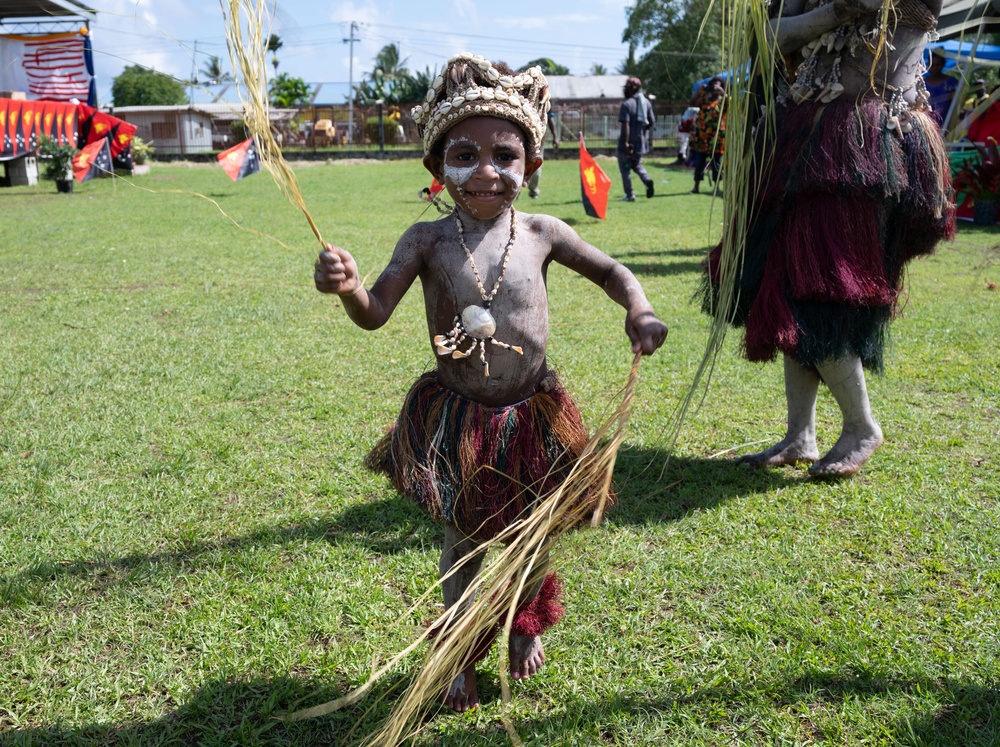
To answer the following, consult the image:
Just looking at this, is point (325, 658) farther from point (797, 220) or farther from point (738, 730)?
point (797, 220)

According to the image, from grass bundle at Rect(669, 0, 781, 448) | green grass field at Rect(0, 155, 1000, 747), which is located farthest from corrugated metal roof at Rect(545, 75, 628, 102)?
grass bundle at Rect(669, 0, 781, 448)

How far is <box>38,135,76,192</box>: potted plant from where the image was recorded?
16.6m

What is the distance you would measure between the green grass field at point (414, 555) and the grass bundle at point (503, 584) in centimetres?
14

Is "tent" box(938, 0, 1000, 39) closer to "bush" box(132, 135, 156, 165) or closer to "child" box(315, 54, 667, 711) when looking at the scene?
"child" box(315, 54, 667, 711)

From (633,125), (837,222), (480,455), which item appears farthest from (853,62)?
(633,125)

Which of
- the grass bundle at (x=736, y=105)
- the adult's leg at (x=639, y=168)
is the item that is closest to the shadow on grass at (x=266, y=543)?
the grass bundle at (x=736, y=105)

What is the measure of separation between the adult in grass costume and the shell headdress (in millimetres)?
1232

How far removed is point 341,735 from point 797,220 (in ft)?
8.21

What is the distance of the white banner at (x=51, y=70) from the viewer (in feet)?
60.0

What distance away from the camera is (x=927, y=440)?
4.03 metres

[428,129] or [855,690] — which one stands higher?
[428,129]

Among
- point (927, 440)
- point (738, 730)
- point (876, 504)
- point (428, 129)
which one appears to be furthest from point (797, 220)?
point (738, 730)

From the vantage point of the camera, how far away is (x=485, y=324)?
2.26 meters

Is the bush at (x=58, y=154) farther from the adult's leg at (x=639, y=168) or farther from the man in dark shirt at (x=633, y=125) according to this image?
the adult's leg at (x=639, y=168)
